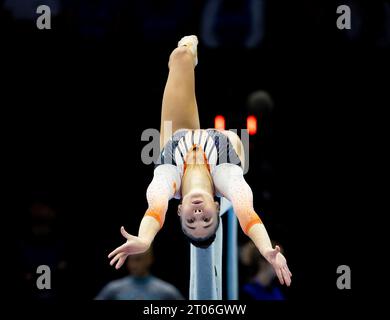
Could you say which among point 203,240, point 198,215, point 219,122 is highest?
point 219,122

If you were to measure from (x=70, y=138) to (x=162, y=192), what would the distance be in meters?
1.65

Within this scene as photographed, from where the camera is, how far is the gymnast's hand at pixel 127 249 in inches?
147

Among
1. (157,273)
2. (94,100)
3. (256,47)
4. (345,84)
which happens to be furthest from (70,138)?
(345,84)

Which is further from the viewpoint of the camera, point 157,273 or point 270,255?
point 157,273

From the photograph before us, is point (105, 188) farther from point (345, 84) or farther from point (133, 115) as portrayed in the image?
point (345, 84)

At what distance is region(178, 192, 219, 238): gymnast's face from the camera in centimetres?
406

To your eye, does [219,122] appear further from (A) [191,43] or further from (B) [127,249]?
(B) [127,249]

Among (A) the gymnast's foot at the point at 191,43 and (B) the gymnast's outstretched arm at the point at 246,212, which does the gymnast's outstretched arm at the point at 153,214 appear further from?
(A) the gymnast's foot at the point at 191,43

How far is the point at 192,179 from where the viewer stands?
422 cm

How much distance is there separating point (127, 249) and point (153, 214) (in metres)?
0.30

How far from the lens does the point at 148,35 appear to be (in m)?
5.51

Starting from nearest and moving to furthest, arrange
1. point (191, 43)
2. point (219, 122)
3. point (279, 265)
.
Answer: point (279, 265)
point (191, 43)
point (219, 122)

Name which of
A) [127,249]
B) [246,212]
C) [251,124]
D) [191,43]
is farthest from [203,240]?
[251,124]

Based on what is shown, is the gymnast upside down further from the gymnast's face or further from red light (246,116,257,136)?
red light (246,116,257,136)
